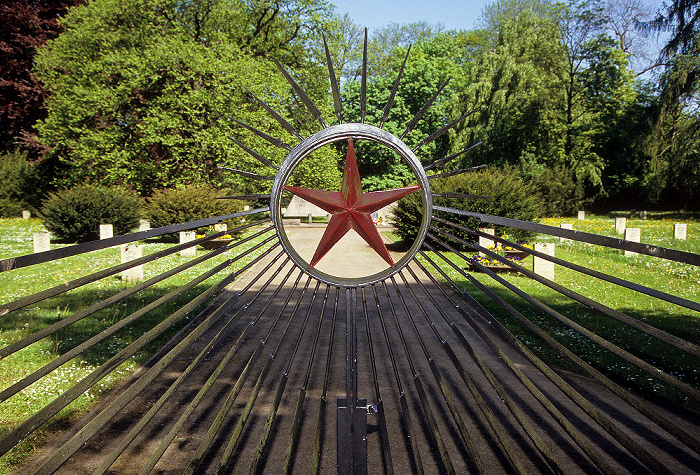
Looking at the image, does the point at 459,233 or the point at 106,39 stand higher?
the point at 106,39

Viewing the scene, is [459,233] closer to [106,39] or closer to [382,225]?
[382,225]

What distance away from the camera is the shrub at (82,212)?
58.9 ft

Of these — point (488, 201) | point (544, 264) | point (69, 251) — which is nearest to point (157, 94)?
point (488, 201)

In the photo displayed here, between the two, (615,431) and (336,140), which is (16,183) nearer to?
(336,140)

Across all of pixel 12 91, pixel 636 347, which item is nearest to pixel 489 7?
pixel 12 91

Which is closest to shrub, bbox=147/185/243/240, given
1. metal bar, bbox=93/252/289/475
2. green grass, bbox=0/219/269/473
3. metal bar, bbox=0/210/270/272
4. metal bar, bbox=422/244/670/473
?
A: green grass, bbox=0/219/269/473

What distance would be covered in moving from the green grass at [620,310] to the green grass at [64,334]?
5865 mm

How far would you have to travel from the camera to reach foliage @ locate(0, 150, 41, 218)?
28.3 metres

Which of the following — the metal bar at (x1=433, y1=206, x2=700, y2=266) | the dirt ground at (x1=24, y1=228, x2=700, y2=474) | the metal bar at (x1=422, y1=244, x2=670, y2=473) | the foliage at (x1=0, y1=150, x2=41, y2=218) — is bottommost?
the dirt ground at (x1=24, y1=228, x2=700, y2=474)

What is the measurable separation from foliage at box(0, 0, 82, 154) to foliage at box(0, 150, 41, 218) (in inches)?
46.0

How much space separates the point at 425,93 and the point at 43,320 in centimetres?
3186

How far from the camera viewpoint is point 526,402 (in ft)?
16.3

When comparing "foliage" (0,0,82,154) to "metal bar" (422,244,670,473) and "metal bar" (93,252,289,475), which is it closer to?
"metal bar" (93,252,289,475)

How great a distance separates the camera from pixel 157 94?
21031mm
